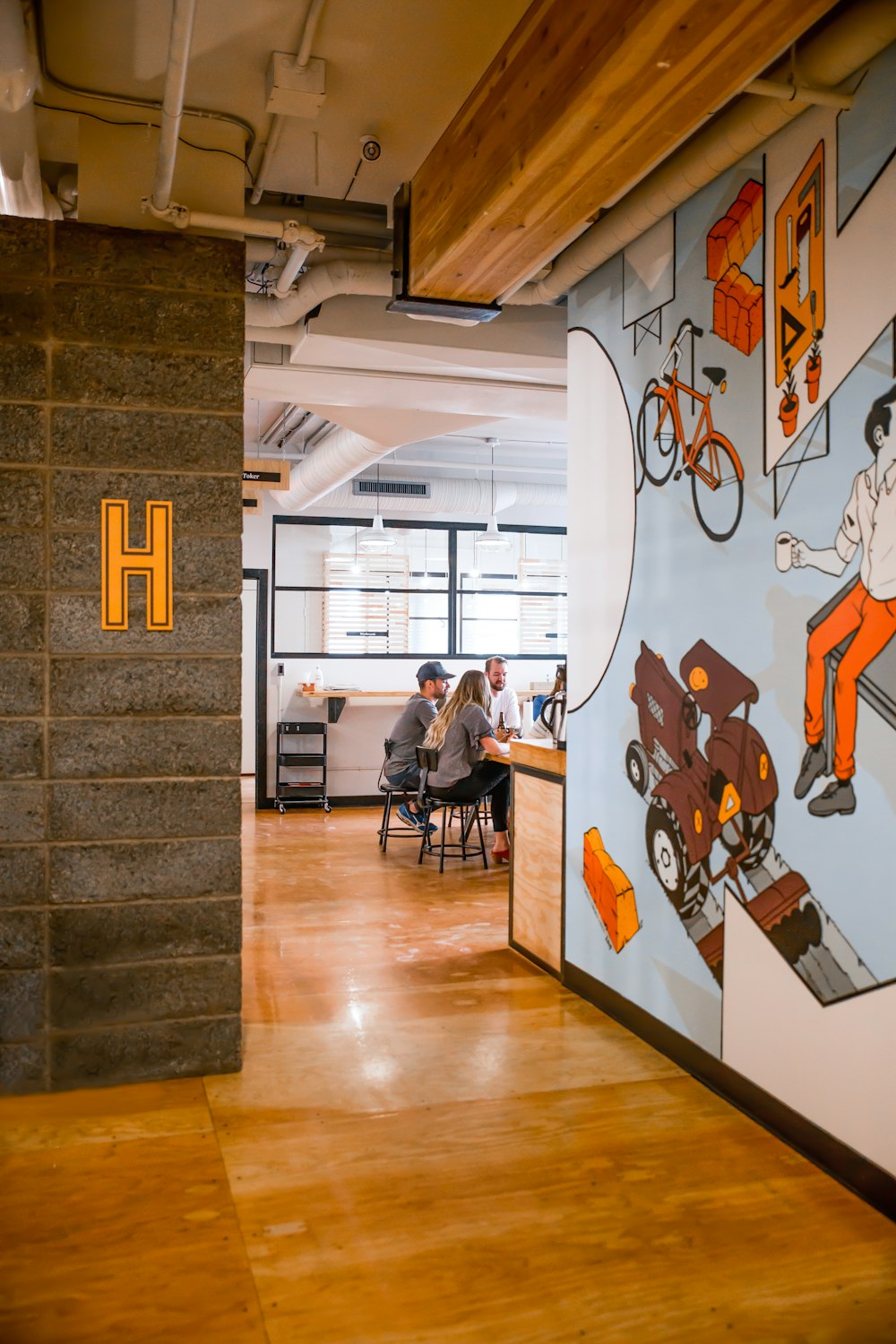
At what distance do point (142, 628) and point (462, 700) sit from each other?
384 cm

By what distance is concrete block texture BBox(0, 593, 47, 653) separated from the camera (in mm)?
3494

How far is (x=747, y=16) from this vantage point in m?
2.31

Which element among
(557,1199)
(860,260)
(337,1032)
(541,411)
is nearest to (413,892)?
(337,1032)

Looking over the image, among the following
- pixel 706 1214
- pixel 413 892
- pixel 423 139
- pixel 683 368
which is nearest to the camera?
pixel 706 1214

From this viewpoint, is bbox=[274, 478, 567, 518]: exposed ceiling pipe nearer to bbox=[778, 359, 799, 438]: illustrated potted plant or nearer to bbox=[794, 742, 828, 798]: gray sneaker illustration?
bbox=[778, 359, 799, 438]: illustrated potted plant

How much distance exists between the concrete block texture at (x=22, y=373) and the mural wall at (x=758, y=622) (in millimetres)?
2163

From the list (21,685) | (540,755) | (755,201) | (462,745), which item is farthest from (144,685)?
(462,745)

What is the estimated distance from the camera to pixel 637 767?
13.4 ft

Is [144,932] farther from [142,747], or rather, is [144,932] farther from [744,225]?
[744,225]

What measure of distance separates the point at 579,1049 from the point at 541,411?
400 cm

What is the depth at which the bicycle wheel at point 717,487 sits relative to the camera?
11.3 feet

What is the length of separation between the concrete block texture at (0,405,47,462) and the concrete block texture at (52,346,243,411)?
93 millimetres

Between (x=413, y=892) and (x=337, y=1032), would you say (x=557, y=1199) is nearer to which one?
(x=337, y=1032)

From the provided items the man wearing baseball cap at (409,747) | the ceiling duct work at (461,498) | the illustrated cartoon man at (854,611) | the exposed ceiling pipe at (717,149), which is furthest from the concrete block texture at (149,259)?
the ceiling duct work at (461,498)
